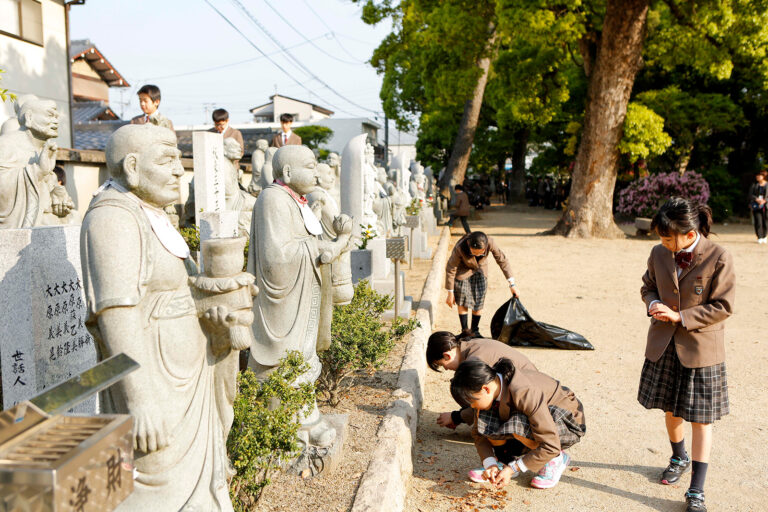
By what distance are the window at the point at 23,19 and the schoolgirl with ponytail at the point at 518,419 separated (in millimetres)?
12834

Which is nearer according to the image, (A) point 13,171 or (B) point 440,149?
(A) point 13,171

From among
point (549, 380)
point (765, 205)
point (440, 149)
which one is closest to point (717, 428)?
point (549, 380)

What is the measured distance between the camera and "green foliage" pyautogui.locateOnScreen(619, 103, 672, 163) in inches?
599

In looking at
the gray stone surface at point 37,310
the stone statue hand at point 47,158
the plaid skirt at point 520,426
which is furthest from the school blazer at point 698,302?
the stone statue hand at point 47,158

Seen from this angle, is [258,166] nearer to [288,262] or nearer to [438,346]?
[438,346]

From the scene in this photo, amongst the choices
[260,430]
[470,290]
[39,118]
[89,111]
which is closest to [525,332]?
[470,290]

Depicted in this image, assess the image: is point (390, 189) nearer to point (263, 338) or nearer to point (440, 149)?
point (263, 338)

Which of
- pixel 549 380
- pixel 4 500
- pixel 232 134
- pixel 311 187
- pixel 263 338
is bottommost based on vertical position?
pixel 549 380

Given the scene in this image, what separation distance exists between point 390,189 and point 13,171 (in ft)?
28.0

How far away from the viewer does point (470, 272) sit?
6570 mm

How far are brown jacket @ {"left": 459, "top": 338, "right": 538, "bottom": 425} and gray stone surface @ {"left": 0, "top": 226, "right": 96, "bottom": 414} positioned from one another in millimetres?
2473

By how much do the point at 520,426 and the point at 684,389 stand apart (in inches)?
39.3

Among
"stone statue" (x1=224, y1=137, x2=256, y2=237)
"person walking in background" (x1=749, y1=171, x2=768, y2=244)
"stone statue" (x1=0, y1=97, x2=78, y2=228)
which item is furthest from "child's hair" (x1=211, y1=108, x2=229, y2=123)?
"person walking in background" (x1=749, y1=171, x2=768, y2=244)

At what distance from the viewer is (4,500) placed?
106 cm
